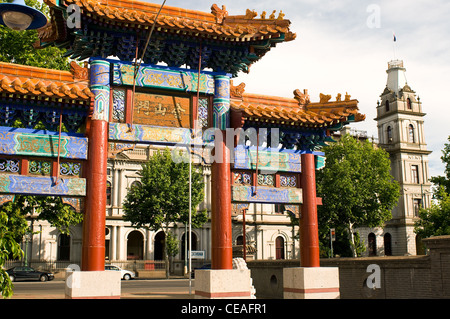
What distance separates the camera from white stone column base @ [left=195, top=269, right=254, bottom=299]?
12.4 m

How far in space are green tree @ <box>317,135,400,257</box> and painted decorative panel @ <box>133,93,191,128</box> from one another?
2545 cm

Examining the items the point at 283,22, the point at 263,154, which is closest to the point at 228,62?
the point at 283,22

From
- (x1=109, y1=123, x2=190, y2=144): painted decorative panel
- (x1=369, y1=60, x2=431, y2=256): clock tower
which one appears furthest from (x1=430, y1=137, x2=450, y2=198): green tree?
(x1=109, y1=123, x2=190, y2=144): painted decorative panel

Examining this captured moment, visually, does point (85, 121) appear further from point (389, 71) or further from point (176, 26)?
point (389, 71)

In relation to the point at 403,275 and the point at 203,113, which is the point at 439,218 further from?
the point at 203,113

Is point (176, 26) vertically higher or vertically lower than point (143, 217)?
higher

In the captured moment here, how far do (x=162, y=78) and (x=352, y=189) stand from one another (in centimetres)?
2667

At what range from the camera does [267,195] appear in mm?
14047

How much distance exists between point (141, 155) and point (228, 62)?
34410 millimetres

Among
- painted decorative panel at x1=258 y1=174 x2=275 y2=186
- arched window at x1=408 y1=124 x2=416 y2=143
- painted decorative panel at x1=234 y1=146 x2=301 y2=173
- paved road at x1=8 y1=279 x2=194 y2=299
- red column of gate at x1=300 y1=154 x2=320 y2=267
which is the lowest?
paved road at x1=8 y1=279 x2=194 y2=299

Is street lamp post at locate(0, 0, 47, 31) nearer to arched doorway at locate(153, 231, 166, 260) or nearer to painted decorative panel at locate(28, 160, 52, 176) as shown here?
painted decorative panel at locate(28, 160, 52, 176)

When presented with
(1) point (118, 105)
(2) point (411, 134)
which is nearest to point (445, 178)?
(2) point (411, 134)

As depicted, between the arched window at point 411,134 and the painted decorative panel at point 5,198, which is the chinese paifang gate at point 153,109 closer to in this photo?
the painted decorative panel at point 5,198

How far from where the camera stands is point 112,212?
46.8m
